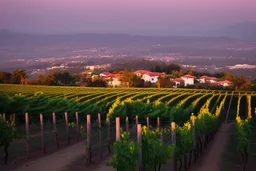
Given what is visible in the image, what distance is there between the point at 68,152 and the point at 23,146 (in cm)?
219

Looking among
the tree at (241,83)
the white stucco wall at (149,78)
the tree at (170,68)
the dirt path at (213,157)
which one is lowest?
the dirt path at (213,157)

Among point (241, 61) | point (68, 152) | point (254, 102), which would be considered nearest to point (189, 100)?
point (254, 102)

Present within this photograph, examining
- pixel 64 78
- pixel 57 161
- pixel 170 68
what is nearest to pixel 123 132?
pixel 57 161

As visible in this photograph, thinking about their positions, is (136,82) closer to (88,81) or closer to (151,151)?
(88,81)

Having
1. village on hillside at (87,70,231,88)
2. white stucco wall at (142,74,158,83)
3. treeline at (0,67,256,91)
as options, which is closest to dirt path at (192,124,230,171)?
treeline at (0,67,256,91)

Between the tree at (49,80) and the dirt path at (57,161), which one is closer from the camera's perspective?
the dirt path at (57,161)

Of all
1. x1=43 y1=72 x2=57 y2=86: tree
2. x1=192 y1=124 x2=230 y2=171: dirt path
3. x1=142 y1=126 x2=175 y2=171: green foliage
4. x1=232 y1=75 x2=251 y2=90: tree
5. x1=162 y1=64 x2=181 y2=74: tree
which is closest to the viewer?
x1=142 y1=126 x2=175 y2=171: green foliage

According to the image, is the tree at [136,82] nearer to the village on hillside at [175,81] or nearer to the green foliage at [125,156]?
the village on hillside at [175,81]

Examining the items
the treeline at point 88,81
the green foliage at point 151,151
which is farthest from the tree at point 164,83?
the green foliage at point 151,151

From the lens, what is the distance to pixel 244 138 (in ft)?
46.3

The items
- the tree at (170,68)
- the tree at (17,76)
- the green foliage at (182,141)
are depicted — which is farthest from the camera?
the tree at (170,68)

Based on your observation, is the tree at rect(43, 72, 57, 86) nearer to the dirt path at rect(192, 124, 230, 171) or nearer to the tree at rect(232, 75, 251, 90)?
the tree at rect(232, 75, 251, 90)

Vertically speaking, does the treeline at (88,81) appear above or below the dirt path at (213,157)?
above

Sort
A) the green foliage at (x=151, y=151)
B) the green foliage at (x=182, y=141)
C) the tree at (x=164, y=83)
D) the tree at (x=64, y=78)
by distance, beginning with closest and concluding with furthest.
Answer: the green foliage at (x=151, y=151) → the green foliage at (x=182, y=141) → the tree at (x=164, y=83) → the tree at (x=64, y=78)
